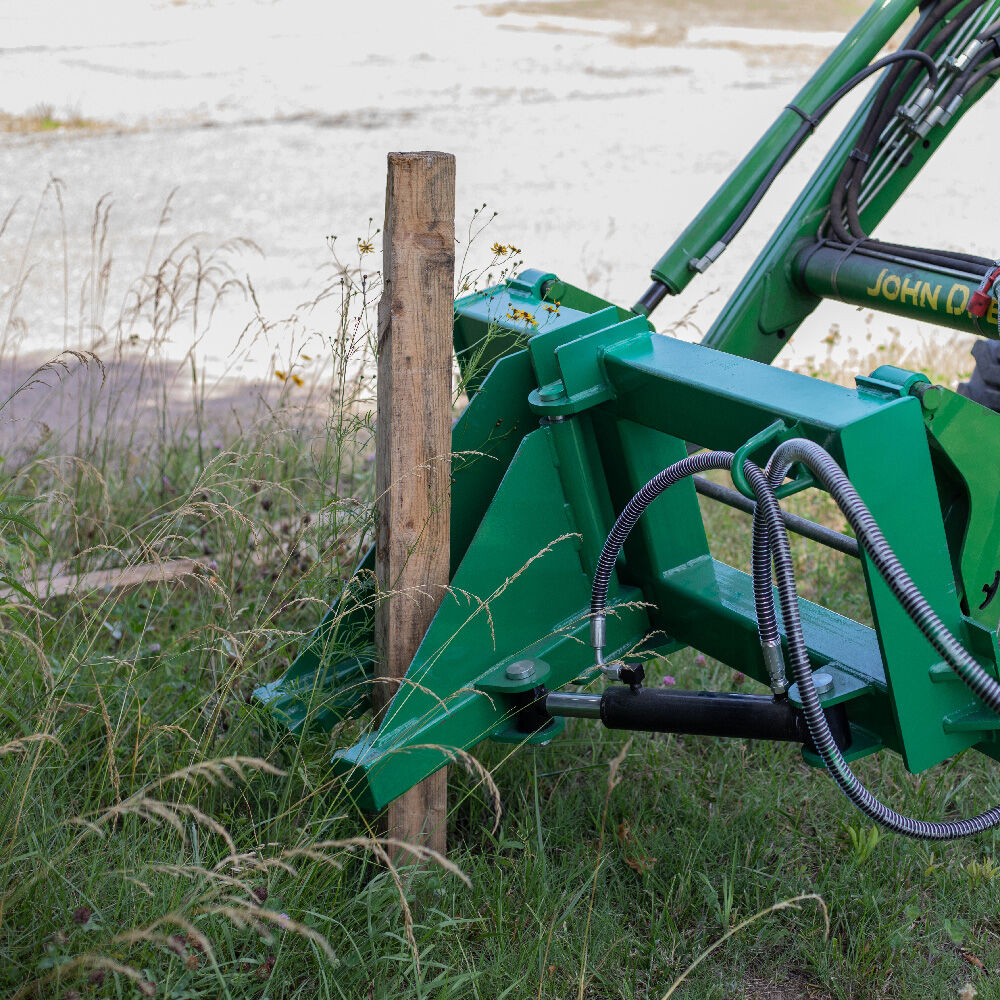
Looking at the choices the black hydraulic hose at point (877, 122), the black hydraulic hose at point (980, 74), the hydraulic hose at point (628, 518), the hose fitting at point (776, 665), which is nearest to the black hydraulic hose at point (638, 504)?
the hydraulic hose at point (628, 518)

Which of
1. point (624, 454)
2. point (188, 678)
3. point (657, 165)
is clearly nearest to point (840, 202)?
point (624, 454)

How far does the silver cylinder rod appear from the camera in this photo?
2178 millimetres

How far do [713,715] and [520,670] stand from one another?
Result: 1.25ft

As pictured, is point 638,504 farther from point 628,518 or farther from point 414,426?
point 414,426

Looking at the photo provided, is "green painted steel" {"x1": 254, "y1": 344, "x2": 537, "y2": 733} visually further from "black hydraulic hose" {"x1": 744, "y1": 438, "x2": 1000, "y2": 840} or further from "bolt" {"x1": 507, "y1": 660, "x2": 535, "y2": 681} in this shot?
"black hydraulic hose" {"x1": 744, "y1": 438, "x2": 1000, "y2": 840}

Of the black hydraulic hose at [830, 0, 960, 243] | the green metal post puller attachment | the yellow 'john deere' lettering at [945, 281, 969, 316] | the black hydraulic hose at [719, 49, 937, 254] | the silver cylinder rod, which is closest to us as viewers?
the green metal post puller attachment

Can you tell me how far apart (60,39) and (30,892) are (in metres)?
17.0

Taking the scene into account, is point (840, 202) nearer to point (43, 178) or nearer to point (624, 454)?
point (624, 454)

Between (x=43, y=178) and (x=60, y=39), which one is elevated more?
(x=60, y=39)

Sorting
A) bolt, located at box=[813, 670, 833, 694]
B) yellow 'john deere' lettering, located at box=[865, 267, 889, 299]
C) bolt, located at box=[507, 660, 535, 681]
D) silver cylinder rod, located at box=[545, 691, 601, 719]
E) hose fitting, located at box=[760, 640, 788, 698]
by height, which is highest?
yellow 'john deere' lettering, located at box=[865, 267, 889, 299]

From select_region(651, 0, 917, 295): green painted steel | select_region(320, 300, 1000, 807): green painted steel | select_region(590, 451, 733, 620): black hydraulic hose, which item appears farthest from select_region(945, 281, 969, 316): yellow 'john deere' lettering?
select_region(590, 451, 733, 620): black hydraulic hose

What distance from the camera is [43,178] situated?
9.31m

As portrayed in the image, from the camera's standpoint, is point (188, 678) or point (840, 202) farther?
point (840, 202)

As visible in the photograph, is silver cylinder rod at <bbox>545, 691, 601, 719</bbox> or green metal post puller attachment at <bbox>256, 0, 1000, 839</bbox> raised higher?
green metal post puller attachment at <bbox>256, 0, 1000, 839</bbox>
